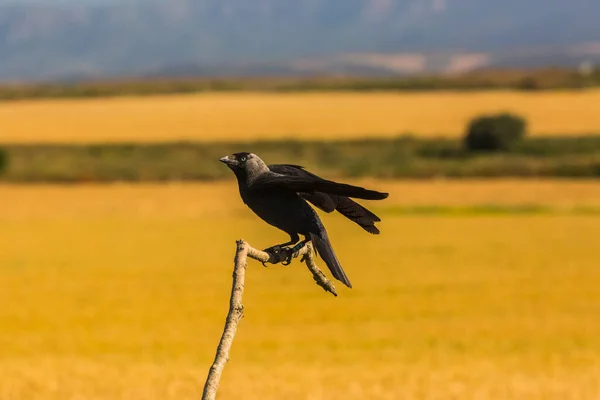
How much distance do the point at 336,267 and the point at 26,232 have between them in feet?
140

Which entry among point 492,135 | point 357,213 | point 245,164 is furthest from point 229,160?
point 492,135

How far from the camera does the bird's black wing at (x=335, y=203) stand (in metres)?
4.11

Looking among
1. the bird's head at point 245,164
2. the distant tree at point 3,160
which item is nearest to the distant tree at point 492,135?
the distant tree at point 3,160

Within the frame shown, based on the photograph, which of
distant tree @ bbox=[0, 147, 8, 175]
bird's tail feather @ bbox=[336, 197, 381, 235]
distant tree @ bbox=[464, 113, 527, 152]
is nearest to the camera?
bird's tail feather @ bbox=[336, 197, 381, 235]

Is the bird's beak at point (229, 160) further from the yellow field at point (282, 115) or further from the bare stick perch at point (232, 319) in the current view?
the yellow field at point (282, 115)

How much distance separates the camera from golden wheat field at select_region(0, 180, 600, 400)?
17.2m

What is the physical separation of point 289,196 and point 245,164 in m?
0.21

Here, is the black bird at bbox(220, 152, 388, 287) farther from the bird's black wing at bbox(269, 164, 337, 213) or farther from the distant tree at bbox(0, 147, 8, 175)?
the distant tree at bbox(0, 147, 8, 175)

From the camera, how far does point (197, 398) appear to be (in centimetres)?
1553

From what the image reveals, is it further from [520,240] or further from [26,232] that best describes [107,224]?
[520,240]

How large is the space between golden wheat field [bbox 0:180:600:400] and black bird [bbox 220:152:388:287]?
16.8 inches

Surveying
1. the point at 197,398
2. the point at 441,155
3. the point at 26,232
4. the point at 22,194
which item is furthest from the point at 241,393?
the point at 441,155

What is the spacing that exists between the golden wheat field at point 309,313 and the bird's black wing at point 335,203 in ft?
1.40

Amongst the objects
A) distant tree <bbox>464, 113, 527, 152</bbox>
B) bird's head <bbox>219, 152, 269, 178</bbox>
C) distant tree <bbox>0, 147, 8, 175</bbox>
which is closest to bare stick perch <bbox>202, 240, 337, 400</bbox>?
bird's head <bbox>219, 152, 269, 178</bbox>
